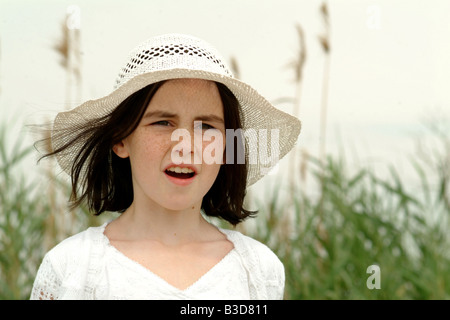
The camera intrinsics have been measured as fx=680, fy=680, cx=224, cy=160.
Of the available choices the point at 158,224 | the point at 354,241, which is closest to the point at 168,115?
the point at 158,224

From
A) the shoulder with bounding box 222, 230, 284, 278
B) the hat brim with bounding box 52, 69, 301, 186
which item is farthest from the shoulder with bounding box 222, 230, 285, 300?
the hat brim with bounding box 52, 69, 301, 186

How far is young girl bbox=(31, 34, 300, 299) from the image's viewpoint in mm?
1635

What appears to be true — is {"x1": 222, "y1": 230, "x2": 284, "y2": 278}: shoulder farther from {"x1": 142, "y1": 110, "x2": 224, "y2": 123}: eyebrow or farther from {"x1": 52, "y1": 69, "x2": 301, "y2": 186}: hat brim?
{"x1": 142, "y1": 110, "x2": 224, "y2": 123}: eyebrow

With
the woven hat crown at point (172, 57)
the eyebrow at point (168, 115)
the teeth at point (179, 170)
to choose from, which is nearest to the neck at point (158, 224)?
the teeth at point (179, 170)

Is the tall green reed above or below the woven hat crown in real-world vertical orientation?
below

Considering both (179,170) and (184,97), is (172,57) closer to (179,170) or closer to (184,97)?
(184,97)

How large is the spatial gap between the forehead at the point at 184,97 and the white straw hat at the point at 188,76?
0.08ft

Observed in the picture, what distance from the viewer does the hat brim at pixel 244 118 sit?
1.65 metres

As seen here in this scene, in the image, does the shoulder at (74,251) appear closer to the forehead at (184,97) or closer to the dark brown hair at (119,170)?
the dark brown hair at (119,170)

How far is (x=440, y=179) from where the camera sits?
3.16 meters

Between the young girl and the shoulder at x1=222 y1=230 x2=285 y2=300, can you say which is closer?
the young girl
